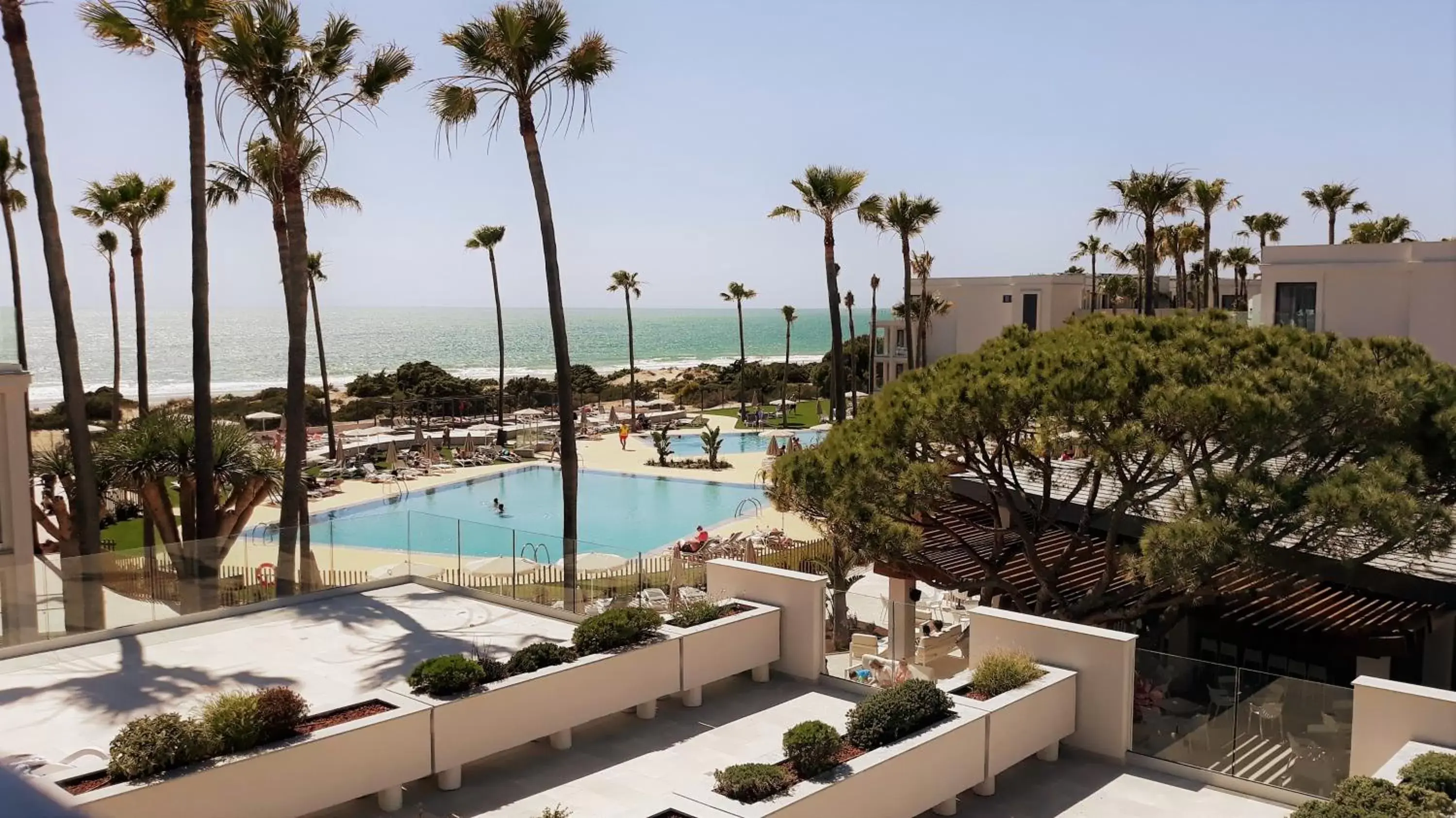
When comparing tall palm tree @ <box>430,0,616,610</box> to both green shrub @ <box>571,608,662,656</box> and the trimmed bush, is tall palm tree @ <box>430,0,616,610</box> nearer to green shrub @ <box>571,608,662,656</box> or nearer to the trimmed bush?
green shrub @ <box>571,608,662,656</box>

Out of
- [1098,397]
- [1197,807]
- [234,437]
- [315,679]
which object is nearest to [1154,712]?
[1197,807]

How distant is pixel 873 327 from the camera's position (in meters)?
52.1

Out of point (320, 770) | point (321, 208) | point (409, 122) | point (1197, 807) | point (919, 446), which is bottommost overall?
point (1197, 807)

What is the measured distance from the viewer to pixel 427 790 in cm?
927

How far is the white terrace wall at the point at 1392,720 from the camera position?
8656 mm

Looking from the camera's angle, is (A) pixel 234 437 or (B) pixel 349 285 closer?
(A) pixel 234 437

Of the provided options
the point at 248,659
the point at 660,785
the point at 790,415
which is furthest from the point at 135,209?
the point at 790,415

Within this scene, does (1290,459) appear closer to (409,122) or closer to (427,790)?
(427,790)

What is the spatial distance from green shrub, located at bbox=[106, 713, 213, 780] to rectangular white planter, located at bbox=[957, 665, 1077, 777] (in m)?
6.43

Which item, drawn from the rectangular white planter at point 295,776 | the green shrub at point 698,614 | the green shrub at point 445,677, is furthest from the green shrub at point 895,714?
the rectangular white planter at point 295,776

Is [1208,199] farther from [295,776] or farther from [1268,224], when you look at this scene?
[295,776]

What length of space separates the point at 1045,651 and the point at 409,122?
710 inches

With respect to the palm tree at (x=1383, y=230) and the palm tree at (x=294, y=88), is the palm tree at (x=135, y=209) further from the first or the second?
the palm tree at (x=1383, y=230)

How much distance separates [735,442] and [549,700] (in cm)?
3881
